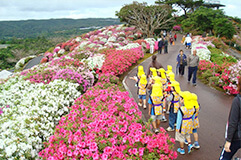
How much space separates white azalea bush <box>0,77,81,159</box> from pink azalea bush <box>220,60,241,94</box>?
6043mm

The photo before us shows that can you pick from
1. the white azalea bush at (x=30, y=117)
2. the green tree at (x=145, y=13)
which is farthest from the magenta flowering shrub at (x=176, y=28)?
the white azalea bush at (x=30, y=117)

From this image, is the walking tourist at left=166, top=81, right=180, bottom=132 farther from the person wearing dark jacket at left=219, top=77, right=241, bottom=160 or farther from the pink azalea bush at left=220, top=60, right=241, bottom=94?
the pink azalea bush at left=220, top=60, right=241, bottom=94

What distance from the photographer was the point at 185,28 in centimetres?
3086

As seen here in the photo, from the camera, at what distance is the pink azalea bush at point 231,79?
7391 millimetres

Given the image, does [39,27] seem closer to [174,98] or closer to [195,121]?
[174,98]

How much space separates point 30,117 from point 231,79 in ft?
24.4

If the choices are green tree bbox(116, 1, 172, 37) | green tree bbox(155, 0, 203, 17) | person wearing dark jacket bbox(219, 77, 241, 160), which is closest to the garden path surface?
person wearing dark jacket bbox(219, 77, 241, 160)

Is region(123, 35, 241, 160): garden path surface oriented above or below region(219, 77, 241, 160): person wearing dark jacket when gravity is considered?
below

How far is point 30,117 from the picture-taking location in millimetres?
4527

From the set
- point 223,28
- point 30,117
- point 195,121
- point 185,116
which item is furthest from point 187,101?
point 223,28

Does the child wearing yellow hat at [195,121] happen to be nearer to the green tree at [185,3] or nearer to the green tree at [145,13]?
the green tree at [145,13]

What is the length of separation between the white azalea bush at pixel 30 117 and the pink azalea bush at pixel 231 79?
6.04m

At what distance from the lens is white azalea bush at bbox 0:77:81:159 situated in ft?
11.7

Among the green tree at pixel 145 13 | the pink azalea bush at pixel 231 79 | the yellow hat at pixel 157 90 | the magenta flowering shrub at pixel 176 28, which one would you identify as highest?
the green tree at pixel 145 13
